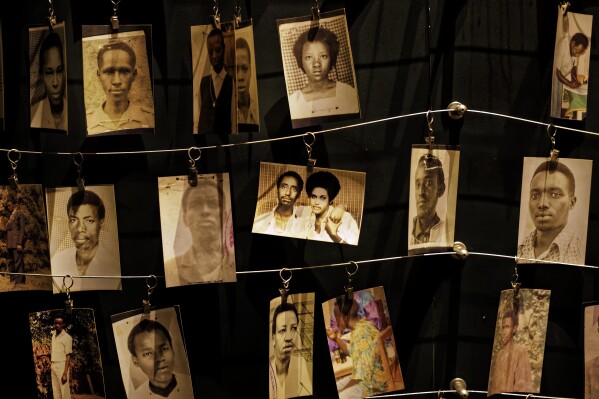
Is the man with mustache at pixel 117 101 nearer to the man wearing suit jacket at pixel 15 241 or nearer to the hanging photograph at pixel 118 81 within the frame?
the hanging photograph at pixel 118 81

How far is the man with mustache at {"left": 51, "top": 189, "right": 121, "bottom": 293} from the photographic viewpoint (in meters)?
1.34

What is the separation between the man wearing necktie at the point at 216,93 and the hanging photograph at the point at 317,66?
9 cm

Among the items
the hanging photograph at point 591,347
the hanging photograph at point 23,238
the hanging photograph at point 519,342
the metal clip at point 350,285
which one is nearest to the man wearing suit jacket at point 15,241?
the hanging photograph at point 23,238

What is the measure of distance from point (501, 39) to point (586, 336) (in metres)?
0.49

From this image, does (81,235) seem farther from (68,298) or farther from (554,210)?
(554,210)

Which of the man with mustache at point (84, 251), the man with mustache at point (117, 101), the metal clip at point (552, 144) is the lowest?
the man with mustache at point (84, 251)

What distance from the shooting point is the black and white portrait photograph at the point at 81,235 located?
1.34m

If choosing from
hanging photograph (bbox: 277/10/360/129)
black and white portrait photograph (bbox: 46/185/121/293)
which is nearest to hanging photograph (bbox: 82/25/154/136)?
black and white portrait photograph (bbox: 46/185/121/293)

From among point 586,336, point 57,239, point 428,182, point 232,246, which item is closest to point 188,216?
point 232,246

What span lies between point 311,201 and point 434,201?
189 mm

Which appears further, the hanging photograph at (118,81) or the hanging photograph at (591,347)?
the hanging photograph at (591,347)

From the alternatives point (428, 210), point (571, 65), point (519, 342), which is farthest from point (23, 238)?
point (571, 65)

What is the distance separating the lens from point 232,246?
1349 mm

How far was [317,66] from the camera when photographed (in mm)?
1342
